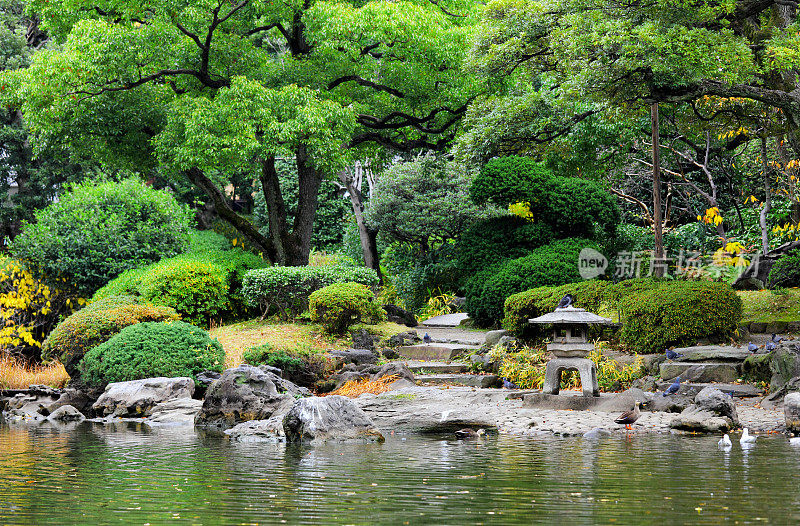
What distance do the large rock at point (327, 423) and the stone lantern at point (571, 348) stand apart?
2.68m

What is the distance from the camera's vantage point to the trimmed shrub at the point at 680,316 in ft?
39.9

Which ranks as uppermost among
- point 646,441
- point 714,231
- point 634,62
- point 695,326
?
point 634,62

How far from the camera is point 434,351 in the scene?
47.0 feet

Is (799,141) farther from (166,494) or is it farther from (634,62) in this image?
(166,494)

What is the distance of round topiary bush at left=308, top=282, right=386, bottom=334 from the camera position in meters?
14.7

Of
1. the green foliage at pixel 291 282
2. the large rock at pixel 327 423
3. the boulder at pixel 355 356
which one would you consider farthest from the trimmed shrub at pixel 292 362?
the large rock at pixel 327 423

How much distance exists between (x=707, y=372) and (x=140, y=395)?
26.0ft

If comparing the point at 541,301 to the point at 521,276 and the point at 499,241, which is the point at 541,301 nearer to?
the point at 521,276

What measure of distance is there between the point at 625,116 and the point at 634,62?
118 inches

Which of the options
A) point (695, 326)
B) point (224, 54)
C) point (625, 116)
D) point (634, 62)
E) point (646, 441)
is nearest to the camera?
point (646, 441)

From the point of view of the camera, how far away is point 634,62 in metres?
11.0

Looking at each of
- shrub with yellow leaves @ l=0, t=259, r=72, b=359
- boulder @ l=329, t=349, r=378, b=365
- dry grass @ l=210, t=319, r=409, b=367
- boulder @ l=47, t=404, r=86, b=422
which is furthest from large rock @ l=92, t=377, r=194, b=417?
shrub with yellow leaves @ l=0, t=259, r=72, b=359

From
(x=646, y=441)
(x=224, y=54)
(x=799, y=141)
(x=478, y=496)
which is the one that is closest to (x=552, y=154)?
(x=799, y=141)

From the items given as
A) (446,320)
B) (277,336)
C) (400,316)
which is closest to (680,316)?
(446,320)
